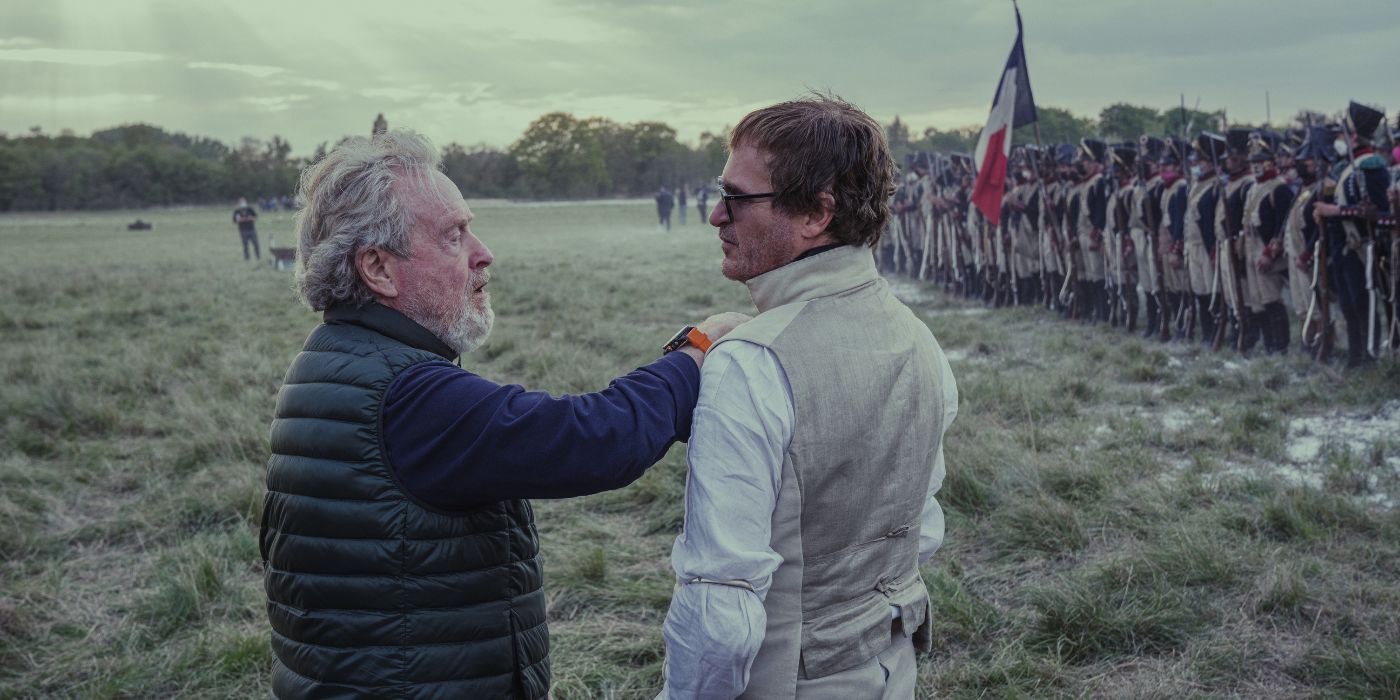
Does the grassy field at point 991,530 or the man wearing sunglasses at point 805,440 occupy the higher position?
the man wearing sunglasses at point 805,440

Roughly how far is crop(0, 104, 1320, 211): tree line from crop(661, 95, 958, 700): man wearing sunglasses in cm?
5921

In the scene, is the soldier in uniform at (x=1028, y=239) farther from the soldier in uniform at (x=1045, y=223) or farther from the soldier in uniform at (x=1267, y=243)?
the soldier in uniform at (x=1267, y=243)

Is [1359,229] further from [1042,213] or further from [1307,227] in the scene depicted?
[1042,213]

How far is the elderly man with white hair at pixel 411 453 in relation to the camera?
180 centimetres

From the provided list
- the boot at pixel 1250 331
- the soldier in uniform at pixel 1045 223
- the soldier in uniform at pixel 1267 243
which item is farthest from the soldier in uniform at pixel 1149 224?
the soldier in uniform at pixel 1045 223

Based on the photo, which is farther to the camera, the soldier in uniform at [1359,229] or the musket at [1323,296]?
the musket at [1323,296]

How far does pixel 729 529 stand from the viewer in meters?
1.66

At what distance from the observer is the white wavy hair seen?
2000 mm

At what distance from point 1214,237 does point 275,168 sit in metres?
75.7

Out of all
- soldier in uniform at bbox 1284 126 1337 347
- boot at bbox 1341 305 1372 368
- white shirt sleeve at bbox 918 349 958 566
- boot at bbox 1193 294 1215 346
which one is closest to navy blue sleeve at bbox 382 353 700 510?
white shirt sleeve at bbox 918 349 958 566

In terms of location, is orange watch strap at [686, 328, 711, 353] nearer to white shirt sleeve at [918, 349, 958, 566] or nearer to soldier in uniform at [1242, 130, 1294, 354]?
white shirt sleeve at [918, 349, 958, 566]

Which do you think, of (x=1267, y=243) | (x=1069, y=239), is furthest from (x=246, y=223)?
(x=1267, y=243)

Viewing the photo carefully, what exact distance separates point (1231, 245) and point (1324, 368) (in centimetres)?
186

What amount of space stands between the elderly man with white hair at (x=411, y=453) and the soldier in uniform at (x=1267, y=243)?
31.5ft
